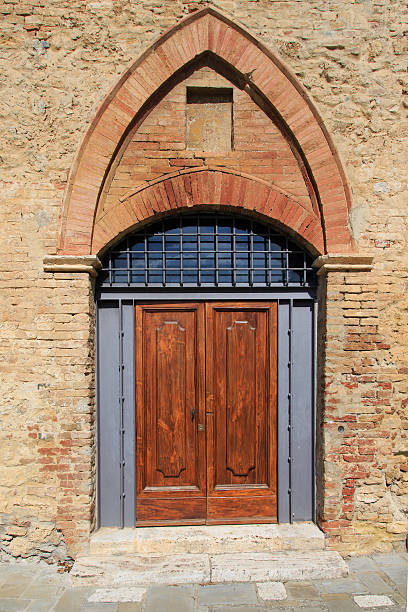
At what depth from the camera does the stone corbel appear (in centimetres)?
373

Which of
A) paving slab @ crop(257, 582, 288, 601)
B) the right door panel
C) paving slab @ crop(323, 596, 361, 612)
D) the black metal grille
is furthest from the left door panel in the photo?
paving slab @ crop(323, 596, 361, 612)

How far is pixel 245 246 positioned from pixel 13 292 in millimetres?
2222

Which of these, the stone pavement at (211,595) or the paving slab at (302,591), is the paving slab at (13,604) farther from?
the paving slab at (302,591)

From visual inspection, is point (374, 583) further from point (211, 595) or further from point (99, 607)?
point (99, 607)

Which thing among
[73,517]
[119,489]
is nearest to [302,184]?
[119,489]

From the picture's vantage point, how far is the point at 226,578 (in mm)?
3492

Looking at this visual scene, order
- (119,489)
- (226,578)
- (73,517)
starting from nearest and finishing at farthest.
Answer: (226,578)
(73,517)
(119,489)

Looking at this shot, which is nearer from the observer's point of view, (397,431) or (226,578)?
(226,578)

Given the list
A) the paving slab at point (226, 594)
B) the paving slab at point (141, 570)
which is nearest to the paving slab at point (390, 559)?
the paving slab at point (226, 594)

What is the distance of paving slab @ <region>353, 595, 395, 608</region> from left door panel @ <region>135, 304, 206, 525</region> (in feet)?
5.00

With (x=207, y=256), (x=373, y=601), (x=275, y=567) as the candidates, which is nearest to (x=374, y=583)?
(x=373, y=601)

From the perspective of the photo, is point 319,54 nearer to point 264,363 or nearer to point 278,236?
point 278,236

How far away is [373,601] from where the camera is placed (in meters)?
3.23

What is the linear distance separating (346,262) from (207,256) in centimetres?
132
